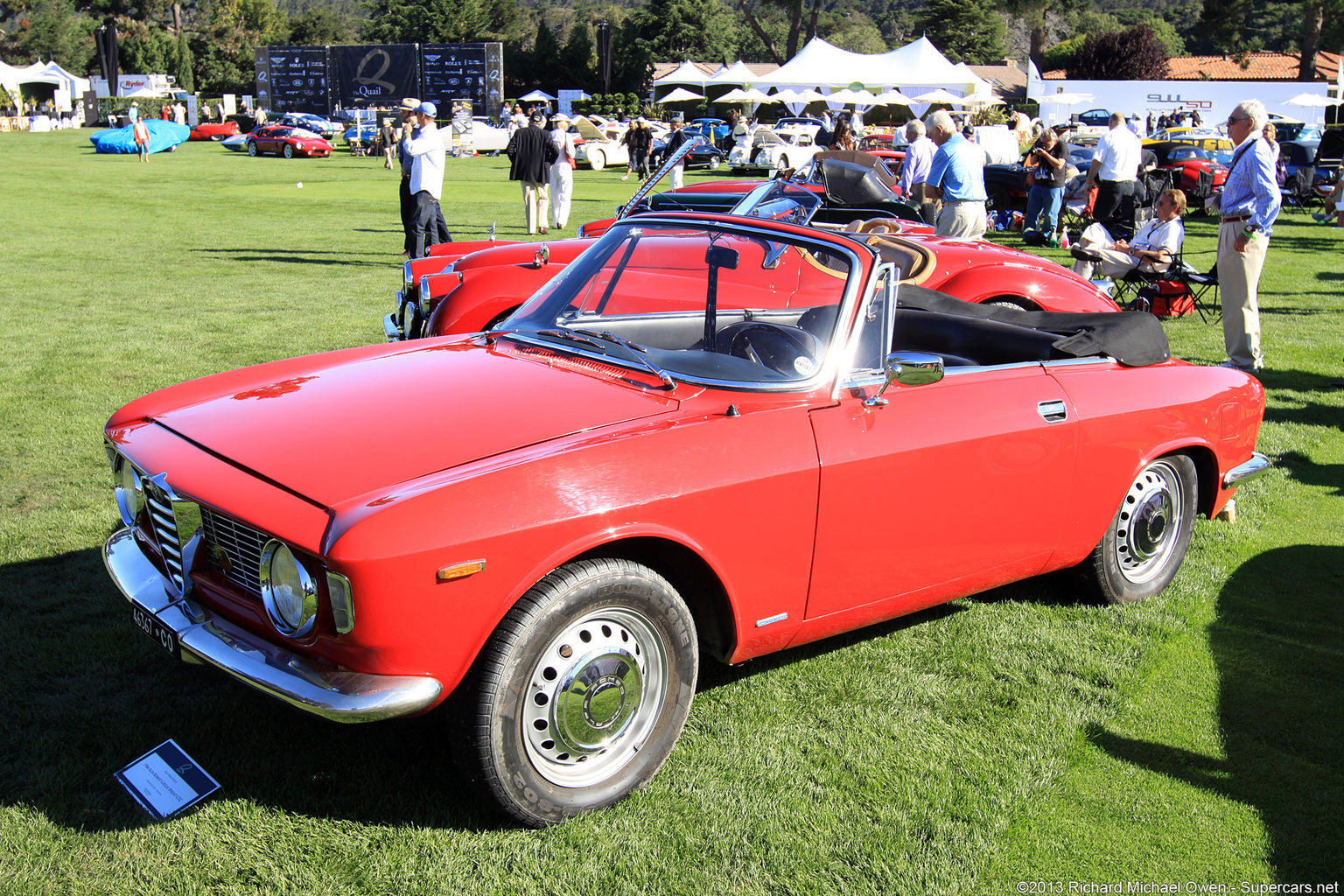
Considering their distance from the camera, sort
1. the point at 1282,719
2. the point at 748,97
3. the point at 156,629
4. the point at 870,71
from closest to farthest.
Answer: the point at 156,629 → the point at 1282,719 → the point at 870,71 → the point at 748,97

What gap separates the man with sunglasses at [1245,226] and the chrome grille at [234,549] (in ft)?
23.1

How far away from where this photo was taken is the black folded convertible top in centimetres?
416

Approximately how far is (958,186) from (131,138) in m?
39.3

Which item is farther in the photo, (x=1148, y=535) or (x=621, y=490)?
(x=1148, y=535)

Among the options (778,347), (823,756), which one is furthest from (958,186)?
(823,756)

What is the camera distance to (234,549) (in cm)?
278

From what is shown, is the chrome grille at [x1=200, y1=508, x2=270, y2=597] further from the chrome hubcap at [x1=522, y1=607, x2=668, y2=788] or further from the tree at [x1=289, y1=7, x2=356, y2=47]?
the tree at [x1=289, y1=7, x2=356, y2=47]

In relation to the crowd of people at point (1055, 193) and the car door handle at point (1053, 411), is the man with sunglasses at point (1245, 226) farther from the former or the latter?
the car door handle at point (1053, 411)

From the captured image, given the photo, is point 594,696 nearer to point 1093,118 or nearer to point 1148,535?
point 1148,535

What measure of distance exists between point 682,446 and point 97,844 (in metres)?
1.87

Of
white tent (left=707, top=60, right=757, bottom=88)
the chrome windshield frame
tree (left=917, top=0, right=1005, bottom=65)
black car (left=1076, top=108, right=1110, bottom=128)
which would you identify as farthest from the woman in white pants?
tree (left=917, top=0, right=1005, bottom=65)

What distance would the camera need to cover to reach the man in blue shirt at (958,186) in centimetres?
1026

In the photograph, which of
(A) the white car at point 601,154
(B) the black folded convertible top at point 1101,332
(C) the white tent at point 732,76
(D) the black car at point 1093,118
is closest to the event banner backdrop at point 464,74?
(C) the white tent at point 732,76

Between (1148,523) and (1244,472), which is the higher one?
(1244,472)
